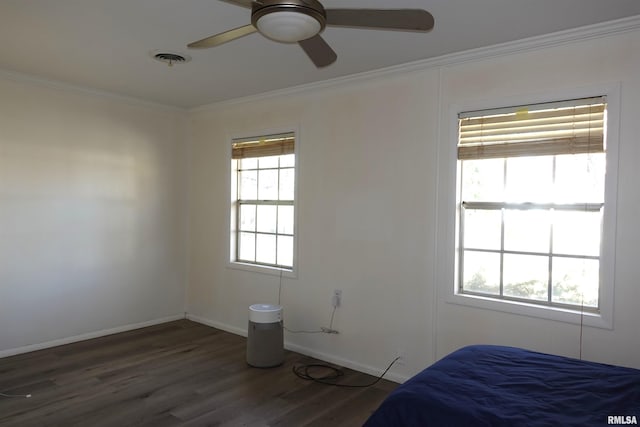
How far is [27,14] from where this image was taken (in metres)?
2.62

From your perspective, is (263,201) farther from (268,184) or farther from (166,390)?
(166,390)

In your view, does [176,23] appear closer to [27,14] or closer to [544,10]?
[27,14]

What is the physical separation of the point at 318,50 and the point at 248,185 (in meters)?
2.87

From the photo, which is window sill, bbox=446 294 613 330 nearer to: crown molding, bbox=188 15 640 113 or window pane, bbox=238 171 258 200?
crown molding, bbox=188 15 640 113

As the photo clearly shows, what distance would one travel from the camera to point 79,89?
4.26m

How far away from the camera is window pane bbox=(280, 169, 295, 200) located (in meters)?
4.35

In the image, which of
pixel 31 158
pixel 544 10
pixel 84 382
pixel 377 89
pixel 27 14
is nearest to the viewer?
pixel 544 10

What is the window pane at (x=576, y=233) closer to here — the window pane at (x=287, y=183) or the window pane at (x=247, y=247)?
the window pane at (x=287, y=183)

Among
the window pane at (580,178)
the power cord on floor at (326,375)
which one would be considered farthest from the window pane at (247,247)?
the window pane at (580,178)

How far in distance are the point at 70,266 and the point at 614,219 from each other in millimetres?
4550

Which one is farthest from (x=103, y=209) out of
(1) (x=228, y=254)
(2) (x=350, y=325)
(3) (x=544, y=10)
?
(3) (x=544, y=10)

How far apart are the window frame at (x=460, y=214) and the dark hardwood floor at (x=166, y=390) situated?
1.03 metres

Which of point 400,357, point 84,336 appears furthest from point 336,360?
point 84,336

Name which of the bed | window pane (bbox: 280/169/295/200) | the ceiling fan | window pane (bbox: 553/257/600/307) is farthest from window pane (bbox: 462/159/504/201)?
window pane (bbox: 280/169/295/200)
